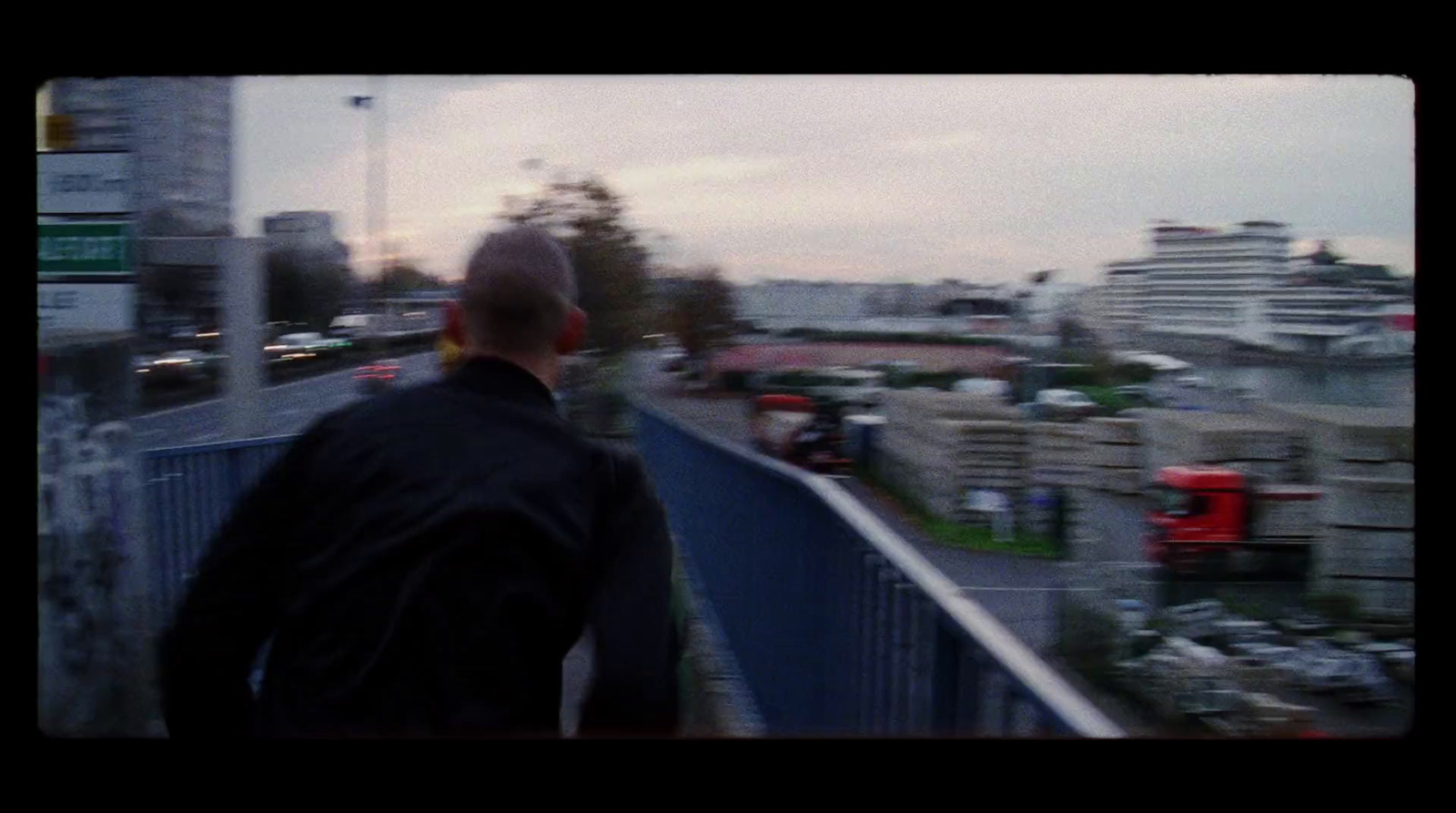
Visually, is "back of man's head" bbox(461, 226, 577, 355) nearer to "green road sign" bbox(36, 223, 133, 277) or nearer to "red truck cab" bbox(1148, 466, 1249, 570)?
"green road sign" bbox(36, 223, 133, 277)

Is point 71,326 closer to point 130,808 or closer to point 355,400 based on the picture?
point 355,400

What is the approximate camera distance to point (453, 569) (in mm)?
2012

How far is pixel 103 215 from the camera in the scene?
264 centimetres

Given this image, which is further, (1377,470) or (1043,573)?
(1043,573)

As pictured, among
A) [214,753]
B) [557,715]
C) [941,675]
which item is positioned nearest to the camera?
[557,715]

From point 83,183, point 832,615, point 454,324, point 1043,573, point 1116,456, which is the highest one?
point 83,183

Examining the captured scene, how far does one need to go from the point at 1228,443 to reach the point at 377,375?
1.58 m

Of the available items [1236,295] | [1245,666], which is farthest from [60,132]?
[1245,666]

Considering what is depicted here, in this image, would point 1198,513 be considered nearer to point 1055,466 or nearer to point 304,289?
point 1055,466

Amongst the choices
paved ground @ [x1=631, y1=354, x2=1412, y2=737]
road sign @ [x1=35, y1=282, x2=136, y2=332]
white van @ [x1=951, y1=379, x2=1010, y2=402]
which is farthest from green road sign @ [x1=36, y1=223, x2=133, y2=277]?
white van @ [x1=951, y1=379, x2=1010, y2=402]

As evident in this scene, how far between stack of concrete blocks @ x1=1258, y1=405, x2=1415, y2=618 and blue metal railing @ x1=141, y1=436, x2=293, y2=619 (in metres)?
2.00
